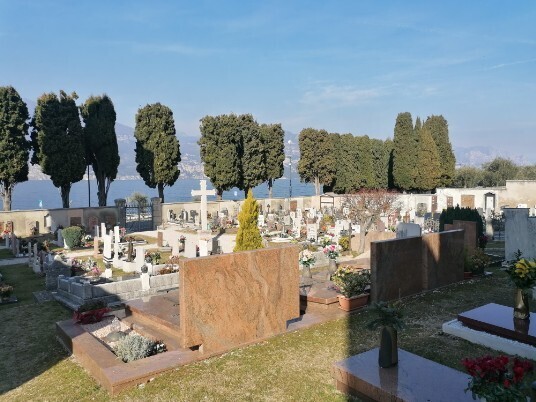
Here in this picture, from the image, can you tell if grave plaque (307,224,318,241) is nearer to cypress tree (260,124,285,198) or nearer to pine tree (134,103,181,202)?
pine tree (134,103,181,202)

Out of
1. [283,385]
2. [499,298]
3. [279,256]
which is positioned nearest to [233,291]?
[279,256]

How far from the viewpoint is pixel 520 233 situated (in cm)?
1420

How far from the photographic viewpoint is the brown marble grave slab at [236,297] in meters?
7.26

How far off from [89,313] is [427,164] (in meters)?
42.0

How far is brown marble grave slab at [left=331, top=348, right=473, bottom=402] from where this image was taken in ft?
18.3

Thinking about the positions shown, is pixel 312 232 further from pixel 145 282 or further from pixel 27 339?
pixel 27 339

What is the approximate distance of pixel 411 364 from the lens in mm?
6523

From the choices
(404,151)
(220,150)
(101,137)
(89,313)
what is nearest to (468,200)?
(404,151)

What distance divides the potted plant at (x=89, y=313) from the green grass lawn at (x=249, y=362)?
2.16 ft

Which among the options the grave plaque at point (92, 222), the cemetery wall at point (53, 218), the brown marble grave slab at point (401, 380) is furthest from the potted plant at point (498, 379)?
the grave plaque at point (92, 222)

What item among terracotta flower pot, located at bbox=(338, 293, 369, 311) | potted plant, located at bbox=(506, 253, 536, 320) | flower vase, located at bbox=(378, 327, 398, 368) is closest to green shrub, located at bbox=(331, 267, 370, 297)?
terracotta flower pot, located at bbox=(338, 293, 369, 311)

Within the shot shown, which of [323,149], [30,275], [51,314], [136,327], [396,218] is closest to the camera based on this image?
[136,327]

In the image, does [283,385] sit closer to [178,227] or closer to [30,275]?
[30,275]

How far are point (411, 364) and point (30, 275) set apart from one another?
1534 centimetres
